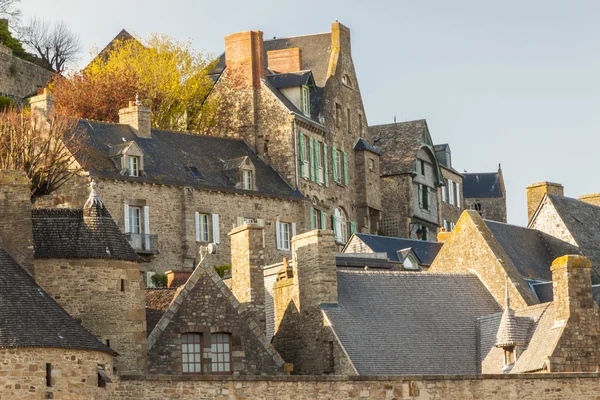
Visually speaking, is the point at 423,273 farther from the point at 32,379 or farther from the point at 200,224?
the point at 200,224

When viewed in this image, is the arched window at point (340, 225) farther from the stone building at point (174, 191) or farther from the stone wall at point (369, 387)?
the stone wall at point (369, 387)

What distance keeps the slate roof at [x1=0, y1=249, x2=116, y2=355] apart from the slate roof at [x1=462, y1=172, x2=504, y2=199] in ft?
205

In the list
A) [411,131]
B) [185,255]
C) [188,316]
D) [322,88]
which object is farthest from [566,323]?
[411,131]

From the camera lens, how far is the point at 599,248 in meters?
51.3

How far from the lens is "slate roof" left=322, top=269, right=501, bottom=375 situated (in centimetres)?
4306

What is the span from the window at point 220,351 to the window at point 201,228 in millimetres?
21867

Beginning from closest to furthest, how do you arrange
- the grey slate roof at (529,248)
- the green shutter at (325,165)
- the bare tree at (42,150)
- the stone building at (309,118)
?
the grey slate roof at (529,248), the bare tree at (42,150), the stone building at (309,118), the green shutter at (325,165)

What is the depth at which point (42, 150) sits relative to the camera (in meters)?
59.4

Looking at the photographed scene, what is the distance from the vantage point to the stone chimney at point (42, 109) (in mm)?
61912

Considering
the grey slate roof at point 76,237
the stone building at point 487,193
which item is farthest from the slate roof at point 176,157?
the stone building at point 487,193

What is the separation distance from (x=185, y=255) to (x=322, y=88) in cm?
1405

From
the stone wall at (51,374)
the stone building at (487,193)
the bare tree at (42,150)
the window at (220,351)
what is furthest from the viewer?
the stone building at (487,193)

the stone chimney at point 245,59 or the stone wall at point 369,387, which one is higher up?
the stone chimney at point 245,59

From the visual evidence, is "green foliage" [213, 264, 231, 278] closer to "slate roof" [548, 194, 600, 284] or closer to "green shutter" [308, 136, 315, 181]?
"slate roof" [548, 194, 600, 284]
